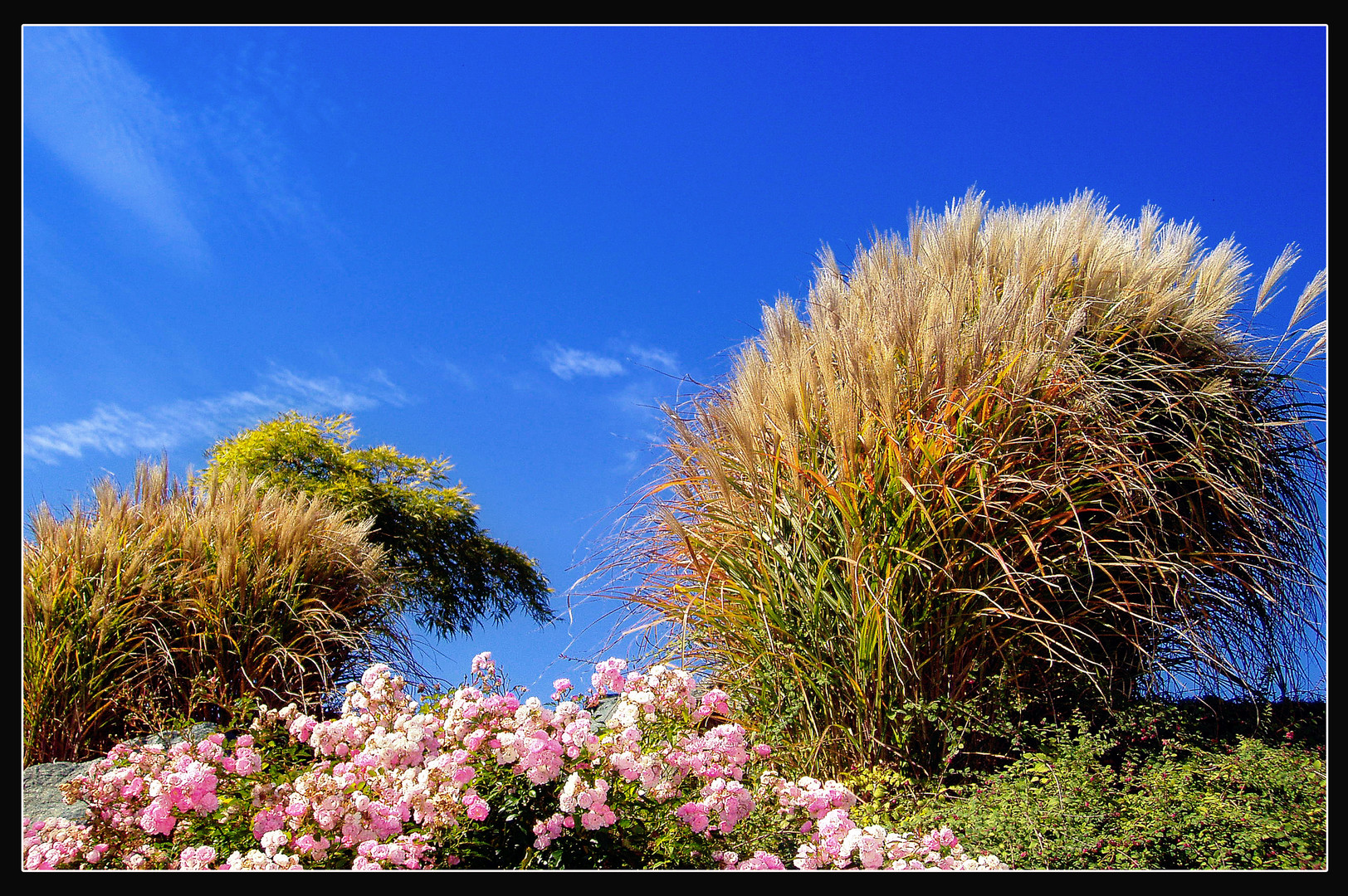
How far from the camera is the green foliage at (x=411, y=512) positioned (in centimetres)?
796

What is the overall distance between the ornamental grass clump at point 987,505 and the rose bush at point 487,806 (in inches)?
20.5

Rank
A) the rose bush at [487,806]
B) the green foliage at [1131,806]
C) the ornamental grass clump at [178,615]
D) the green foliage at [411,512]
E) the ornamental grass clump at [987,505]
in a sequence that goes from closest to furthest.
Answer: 1. the rose bush at [487,806]
2. the green foliage at [1131,806]
3. the ornamental grass clump at [987,505]
4. the ornamental grass clump at [178,615]
5. the green foliage at [411,512]

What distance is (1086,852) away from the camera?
1990 millimetres

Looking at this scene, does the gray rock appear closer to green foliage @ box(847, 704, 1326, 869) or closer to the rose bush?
the rose bush

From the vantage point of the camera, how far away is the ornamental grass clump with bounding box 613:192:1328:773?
247cm

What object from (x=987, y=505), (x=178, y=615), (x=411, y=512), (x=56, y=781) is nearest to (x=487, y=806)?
(x=987, y=505)

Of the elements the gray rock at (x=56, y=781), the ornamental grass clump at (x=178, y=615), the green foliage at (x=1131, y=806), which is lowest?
the gray rock at (x=56, y=781)

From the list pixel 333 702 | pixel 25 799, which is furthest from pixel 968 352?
pixel 25 799

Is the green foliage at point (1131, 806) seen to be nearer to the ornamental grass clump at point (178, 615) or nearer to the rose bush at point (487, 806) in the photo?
the rose bush at point (487, 806)

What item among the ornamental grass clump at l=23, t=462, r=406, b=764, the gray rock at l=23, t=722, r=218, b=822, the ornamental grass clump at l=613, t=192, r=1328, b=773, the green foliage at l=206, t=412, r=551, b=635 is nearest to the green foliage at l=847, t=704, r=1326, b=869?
the ornamental grass clump at l=613, t=192, r=1328, b=773

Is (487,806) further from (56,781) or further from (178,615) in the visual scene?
(178,615)

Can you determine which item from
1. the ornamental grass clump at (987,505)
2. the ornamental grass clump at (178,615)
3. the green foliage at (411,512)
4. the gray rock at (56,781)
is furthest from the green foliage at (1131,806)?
the green foliage at (411,512)

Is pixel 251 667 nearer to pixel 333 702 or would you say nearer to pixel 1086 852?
pixel 333 702
